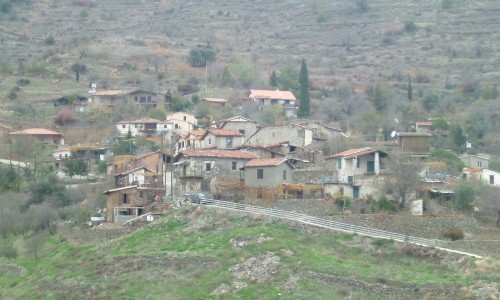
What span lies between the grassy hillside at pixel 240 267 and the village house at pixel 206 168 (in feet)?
13.6

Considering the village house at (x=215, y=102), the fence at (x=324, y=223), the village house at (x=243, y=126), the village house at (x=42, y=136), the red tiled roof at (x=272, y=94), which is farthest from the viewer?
the red tiled roof at (x=272, y=94)

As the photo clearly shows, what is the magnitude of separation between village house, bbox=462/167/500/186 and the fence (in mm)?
13244

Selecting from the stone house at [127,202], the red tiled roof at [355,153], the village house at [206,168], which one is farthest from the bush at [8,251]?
the red tiled roof at [355,153]

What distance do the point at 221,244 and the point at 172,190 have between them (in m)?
8.50

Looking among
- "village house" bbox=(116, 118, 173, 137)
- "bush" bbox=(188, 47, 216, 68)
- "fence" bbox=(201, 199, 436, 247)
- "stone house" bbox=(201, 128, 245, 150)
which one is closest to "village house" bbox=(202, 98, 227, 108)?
"village house" bbox=(116, 118, 173, 137)

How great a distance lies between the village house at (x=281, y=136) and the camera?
73750mm

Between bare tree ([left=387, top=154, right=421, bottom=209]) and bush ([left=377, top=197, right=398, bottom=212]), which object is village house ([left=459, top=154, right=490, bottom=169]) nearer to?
bare tree ([left=387, top=154, right=421, bottom=209])

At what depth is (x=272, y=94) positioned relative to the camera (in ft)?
317

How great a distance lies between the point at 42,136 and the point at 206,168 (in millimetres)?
21993

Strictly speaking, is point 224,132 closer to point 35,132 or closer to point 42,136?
point 42,136

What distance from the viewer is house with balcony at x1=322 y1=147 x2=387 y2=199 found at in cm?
6438

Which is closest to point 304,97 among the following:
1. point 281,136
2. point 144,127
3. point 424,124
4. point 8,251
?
point 424,124

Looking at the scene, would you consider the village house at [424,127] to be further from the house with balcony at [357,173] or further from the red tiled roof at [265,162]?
the red tiled roof at [265,162]

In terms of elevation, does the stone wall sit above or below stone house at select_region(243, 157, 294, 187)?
below
